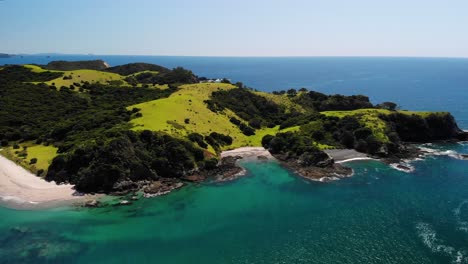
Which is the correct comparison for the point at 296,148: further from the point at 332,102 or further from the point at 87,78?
the point at 87,78

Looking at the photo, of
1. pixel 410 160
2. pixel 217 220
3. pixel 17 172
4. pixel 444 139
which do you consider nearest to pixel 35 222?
pixel 17 172

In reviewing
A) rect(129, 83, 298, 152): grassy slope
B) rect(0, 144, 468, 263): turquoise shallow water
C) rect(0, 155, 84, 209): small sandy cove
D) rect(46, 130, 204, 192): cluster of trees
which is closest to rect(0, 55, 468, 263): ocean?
rect(0, 144, 468, 263): turquoise shallow water

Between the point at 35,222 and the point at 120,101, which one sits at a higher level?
the point at 120,101

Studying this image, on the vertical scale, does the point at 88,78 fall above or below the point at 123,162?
above

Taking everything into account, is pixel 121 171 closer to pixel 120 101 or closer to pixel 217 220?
pixel 217 220

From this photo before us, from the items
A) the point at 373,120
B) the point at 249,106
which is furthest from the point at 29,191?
the point at 373,120

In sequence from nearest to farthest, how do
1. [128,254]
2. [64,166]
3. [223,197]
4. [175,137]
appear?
[128,254]
[223,197]
[64,166]
[175,137]
